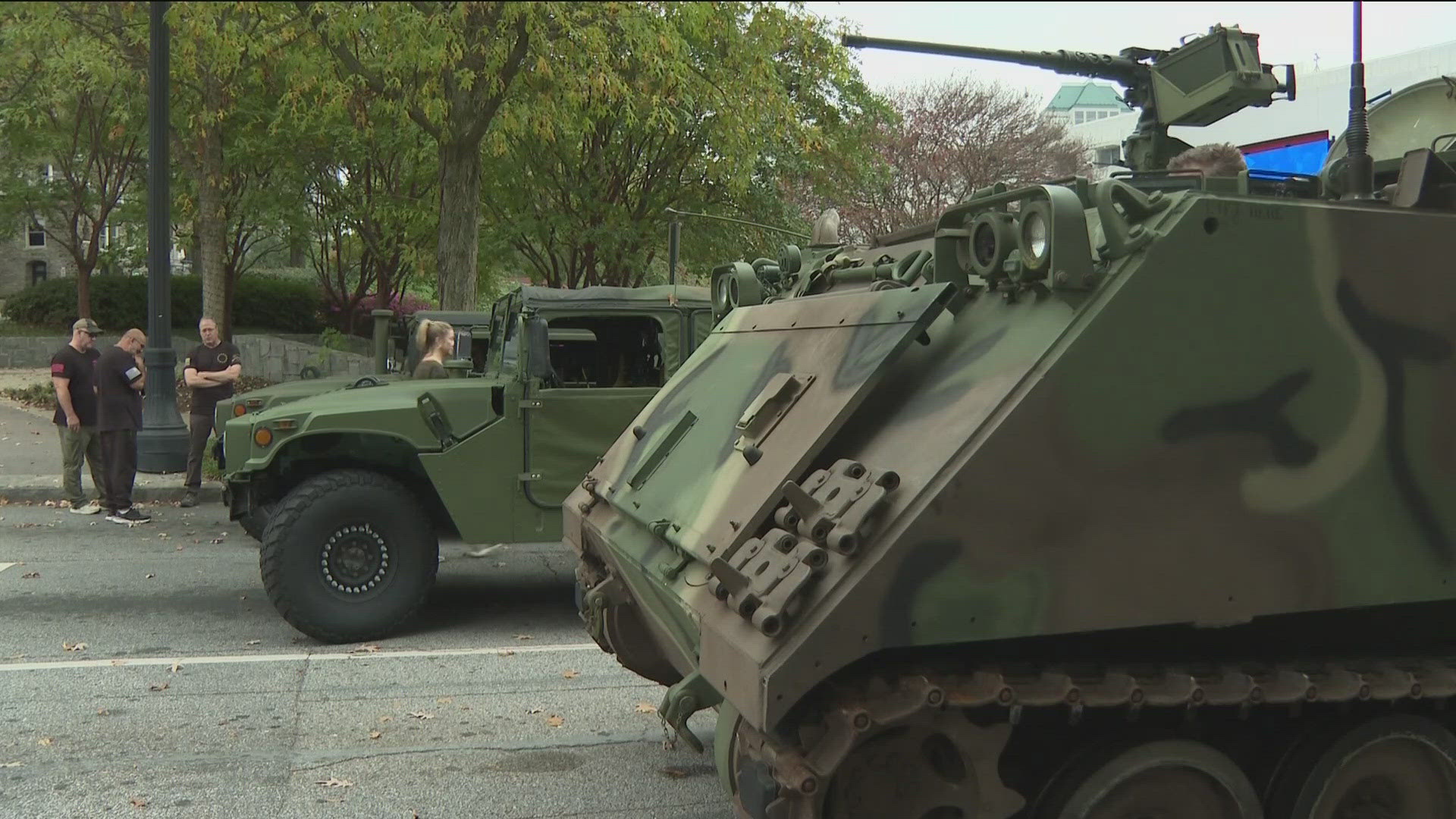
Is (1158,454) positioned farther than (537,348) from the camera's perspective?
No

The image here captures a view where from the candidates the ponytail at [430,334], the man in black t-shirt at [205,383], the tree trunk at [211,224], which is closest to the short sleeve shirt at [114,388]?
the man in black t-shirt at [205,383]

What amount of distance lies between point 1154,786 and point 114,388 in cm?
1016

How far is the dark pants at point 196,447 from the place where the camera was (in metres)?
12.6

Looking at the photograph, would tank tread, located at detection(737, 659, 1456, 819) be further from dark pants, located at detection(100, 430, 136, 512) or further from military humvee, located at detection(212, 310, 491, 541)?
dark pants, located at detection(100, 430, 136, 512)

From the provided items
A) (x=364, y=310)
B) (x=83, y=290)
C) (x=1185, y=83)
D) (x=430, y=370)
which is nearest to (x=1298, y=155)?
(x=1185, y=83)

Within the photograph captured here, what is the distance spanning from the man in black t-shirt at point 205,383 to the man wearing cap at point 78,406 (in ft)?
2.59

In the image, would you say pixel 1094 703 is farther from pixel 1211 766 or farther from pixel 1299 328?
pixel 1299 328

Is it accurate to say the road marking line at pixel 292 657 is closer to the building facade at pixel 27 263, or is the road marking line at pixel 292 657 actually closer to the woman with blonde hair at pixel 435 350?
the woman with blonde hair at pixel 435 350

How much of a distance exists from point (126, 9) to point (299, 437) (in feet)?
11.9

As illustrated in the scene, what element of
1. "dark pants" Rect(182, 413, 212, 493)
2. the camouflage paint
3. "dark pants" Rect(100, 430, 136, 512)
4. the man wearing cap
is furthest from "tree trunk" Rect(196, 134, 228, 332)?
the camouflage paint

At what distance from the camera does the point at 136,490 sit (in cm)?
1299

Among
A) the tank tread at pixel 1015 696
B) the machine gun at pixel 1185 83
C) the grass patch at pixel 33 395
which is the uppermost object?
the machine gun at pixel 1185 83

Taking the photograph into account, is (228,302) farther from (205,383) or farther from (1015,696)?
(1015,696)

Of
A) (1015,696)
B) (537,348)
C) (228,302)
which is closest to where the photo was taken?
(1015,696)
